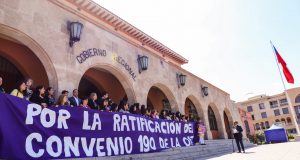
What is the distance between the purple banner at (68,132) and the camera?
472cm

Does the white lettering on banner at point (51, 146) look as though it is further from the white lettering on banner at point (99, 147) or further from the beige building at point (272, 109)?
the beige building at point (272, 109)

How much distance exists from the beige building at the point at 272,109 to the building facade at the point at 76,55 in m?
54.7

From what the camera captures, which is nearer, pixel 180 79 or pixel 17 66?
pixel 17 66

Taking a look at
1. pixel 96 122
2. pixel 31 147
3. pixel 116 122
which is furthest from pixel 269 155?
pixel 31 147

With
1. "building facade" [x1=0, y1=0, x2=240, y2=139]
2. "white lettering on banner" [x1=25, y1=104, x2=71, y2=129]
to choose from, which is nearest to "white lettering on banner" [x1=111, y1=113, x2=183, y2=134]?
"white lettering on banner" [x1=25, y1=104, x2=71, y2=129]

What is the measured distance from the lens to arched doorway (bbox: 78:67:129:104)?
1145 cm

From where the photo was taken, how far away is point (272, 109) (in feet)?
214

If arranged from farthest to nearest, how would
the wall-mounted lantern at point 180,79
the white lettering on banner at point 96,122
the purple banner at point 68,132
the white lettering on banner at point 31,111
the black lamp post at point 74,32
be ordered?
the wall-mounted lantern at point 180,79 < the black lamp post at point 74,32 < the white lettering on banner at point 96,122 < the white lettering on banner at point 31,111 < the purple banner at point 68,132

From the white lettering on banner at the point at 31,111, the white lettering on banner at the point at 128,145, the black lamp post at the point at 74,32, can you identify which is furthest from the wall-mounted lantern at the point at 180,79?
the white lettering on banner at the point at 31,111

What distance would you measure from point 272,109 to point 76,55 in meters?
67.8

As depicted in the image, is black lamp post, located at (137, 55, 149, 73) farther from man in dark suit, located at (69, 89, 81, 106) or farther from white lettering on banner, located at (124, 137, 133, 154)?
man in dark suit, located at (69, 89, 81, 106)

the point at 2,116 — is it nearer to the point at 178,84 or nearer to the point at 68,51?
the point at 68,51

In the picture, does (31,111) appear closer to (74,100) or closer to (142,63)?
(74,100)

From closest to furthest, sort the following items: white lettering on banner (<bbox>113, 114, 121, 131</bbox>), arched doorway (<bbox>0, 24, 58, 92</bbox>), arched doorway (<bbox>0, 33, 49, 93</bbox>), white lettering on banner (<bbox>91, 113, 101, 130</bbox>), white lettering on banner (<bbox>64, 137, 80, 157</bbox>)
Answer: white lettering on banner (<bbox>64, 137, 80, 157</bbox>), white lettering on banner (<bbox>91, 113, 101, 130</bbox>), white lettering on banner (<bbox>113, 114, 121, 131</bbox>), arched doorway (<bbox>0, 24, 58, 92</bbox>), arched doorway (<bbox>0, 33, 49, 93</bbox>)
